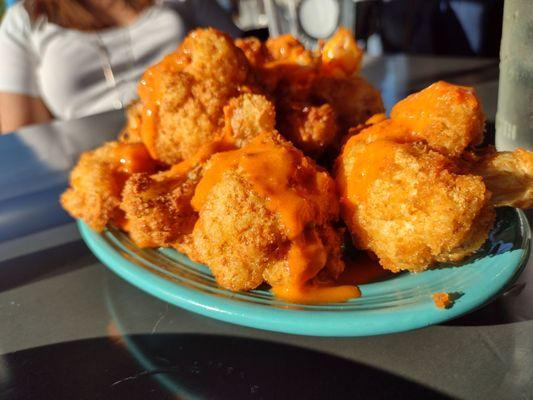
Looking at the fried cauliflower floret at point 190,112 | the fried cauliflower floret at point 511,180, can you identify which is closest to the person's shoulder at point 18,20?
the fried cauliflower floret at point 190,112

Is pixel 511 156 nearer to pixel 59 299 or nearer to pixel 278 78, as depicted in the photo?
pixel 278 78

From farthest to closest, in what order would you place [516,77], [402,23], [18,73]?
[402,23], [18,73], [516,77]

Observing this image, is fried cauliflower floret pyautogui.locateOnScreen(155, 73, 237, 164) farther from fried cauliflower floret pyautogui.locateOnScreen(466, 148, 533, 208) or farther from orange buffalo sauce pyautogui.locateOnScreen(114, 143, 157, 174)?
fried cauliflower floret pyautogui.locateOnScreen(466, 148, 533, 208)

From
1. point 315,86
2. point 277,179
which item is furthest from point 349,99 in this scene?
point 277,179

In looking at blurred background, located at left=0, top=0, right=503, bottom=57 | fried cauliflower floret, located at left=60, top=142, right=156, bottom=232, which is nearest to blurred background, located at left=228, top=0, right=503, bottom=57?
blurred background, located at left=0, top=0, right=503, bottom=57

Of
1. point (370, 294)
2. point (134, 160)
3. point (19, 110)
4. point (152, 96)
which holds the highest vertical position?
point (152, 96)

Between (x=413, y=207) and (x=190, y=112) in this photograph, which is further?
(x=190, y=112)

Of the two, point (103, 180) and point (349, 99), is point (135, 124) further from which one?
point (349, 99)
